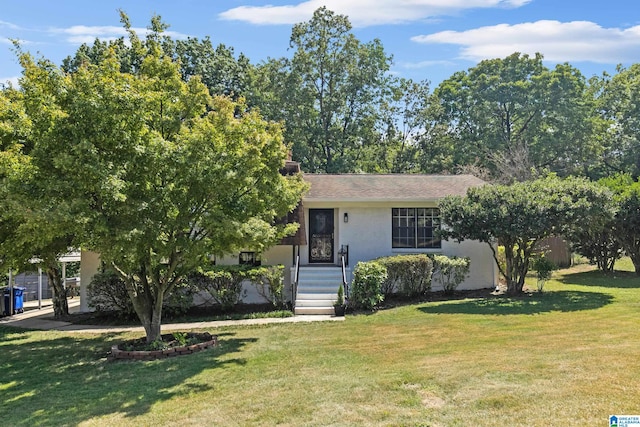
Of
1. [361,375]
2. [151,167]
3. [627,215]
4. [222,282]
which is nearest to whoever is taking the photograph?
[361,375]

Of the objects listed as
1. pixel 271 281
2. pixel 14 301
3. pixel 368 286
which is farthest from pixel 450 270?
pixel 14 301

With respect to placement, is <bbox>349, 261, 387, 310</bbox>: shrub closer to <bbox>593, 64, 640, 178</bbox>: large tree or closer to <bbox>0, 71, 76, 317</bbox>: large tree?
<bbox>0, 71, 76, 317</bbox>: large tree

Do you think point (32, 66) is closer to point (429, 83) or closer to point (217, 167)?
point (217, 167)

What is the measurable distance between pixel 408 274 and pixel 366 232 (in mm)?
2749

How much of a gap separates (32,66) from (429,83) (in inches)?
1258

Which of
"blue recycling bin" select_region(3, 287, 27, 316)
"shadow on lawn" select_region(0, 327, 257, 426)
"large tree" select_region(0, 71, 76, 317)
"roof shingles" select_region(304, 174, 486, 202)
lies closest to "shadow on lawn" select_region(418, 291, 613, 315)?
"roof shingles" select_region(304, 174, 486, 202)

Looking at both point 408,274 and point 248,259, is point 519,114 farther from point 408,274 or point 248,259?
point 248,259

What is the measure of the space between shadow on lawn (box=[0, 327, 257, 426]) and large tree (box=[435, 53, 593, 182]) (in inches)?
1051

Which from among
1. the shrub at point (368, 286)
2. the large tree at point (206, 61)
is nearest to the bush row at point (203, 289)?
the shrub at point (368, 286)

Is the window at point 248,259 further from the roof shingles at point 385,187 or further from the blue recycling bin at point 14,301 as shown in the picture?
the blue recycling bin at point 14,301

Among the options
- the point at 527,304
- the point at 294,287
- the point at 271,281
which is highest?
the point at 271,281

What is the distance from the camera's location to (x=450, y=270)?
627 inches

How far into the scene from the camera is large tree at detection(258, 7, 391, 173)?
34.2 metres

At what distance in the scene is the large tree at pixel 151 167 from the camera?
844 cm
